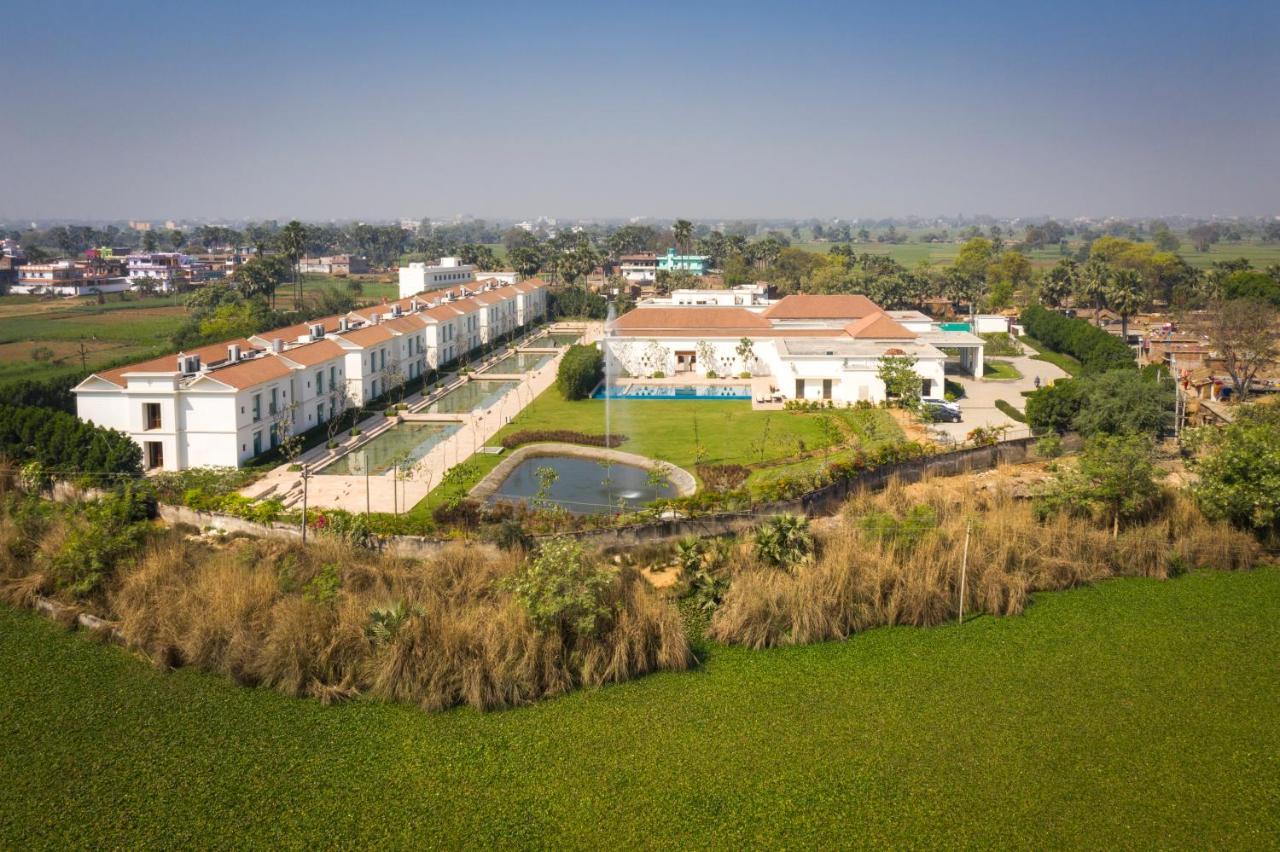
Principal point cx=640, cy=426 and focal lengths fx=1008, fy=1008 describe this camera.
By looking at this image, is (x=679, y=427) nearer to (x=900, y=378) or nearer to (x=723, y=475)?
(x=723, y=475)

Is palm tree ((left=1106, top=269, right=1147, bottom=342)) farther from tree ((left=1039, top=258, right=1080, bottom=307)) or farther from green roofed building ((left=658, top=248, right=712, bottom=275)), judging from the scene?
green roofed building ((left=658, top=248, right=712, bottom=275))

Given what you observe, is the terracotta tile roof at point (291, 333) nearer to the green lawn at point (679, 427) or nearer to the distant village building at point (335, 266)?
the green lawn at point (679, 427)

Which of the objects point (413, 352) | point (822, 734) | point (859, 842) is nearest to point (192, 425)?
point (413, 352)

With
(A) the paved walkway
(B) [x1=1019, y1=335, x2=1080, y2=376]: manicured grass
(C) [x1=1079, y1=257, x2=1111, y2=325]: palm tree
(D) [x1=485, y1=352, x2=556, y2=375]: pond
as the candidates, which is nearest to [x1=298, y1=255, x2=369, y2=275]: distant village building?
(D) [x1=485, y1=352, x2=556, y2=375]: pond

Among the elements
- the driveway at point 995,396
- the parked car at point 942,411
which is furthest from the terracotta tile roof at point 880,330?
the parked car at point 942,411

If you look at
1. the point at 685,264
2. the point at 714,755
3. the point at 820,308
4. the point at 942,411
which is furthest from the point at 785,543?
the point at 685,264
